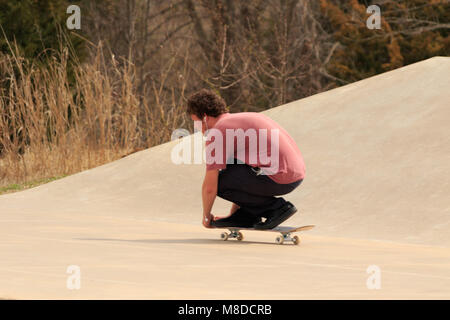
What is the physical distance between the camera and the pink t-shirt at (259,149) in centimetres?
627

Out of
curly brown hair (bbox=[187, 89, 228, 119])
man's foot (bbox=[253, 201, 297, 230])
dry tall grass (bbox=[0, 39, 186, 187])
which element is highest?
dry tall grass (bbox=[0, 39, 186, 187])

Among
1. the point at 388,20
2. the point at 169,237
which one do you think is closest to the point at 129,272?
the point at 169,237

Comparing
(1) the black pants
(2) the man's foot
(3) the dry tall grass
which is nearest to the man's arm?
(1) the black pants

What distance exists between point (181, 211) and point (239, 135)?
3.28 metres

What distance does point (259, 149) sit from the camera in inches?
252

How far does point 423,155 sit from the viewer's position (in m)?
9.39

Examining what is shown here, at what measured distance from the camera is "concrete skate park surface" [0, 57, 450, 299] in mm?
4820

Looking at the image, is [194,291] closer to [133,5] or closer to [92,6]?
[133,5]

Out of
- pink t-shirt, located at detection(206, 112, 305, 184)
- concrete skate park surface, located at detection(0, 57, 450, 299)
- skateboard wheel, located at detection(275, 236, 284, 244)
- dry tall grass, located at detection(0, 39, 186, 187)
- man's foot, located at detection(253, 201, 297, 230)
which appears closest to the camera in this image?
concrete skate park surface, located at detection(0, 57, 450, 299)

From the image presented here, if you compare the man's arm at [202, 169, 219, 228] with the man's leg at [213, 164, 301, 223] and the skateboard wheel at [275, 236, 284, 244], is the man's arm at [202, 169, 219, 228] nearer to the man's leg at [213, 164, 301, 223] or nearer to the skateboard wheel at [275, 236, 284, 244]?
the man's leg at [213, 164, 301, 223]

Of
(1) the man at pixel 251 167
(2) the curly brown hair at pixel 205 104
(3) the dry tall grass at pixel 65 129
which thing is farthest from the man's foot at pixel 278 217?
(3) the dry tall grass at pixel 65 129

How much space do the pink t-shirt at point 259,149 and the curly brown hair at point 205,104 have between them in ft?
0.21

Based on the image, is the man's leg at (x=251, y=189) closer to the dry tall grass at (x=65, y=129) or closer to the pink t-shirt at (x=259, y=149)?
the pink t-shirt at (x=259, y=149)

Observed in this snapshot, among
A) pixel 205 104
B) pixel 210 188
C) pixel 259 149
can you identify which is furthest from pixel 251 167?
pixel 205 104
